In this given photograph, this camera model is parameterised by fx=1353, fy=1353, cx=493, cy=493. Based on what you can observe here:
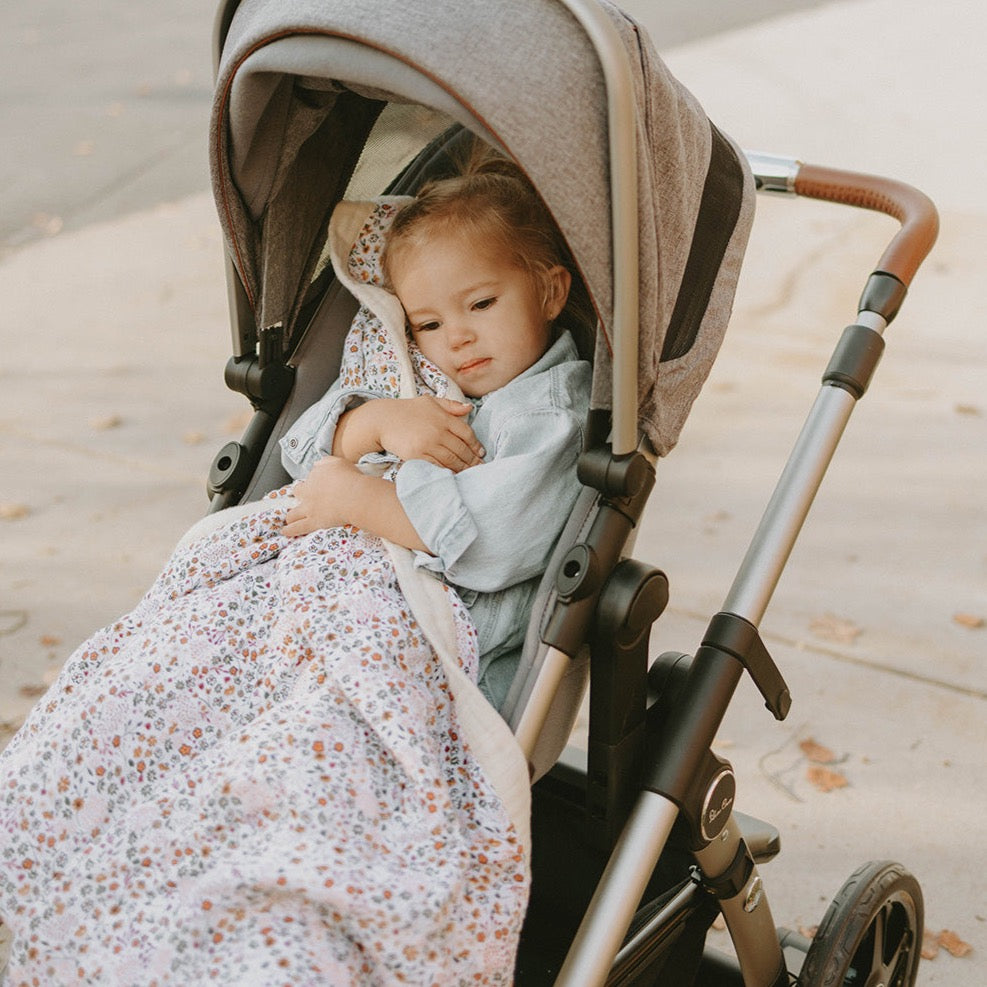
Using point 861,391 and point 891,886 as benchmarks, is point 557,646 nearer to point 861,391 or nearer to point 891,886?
point 861,391

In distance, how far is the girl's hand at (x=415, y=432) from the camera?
2168 millimetres

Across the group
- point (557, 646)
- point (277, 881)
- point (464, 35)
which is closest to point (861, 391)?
point (557, 646)

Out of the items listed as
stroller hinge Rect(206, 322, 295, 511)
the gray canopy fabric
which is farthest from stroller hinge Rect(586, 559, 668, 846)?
stroller hinge Rect(206, 322, 295, 511)

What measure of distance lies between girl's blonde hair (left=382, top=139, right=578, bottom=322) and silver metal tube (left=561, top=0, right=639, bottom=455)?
485 millimetres

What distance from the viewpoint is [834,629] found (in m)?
3.76

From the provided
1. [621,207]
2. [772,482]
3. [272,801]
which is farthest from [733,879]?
[772,482]

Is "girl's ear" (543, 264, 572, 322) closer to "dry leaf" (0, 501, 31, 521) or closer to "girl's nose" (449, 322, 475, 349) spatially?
"girl's nose" (449, 322, 475, 349)

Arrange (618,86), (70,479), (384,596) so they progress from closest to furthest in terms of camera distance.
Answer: (618,86), (384,596), (70,479)

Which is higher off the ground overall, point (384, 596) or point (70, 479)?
point (384, 596)

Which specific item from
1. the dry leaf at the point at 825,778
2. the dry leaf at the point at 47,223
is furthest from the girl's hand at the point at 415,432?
the dry leaf at the point at 47,223

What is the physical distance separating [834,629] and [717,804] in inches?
73.5

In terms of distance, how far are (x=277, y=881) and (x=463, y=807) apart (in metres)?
0.31

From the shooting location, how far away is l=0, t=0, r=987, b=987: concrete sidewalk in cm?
316

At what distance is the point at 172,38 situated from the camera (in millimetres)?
9719
